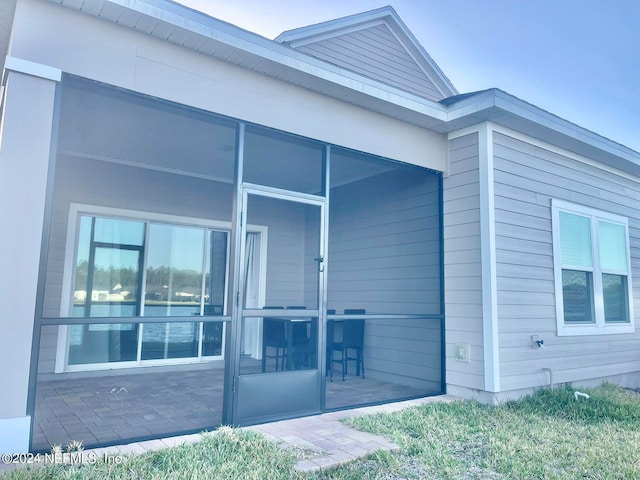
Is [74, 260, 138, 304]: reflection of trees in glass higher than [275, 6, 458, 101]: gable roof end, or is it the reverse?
[275, 6, 458, 101]: gable roof end

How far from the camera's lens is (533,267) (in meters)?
5.07

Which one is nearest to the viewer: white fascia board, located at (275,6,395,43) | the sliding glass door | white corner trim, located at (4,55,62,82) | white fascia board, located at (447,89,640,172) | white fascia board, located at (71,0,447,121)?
white corner trim, located at (4,55,62,82)

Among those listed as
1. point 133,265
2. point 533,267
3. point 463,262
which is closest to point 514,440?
point 463,262

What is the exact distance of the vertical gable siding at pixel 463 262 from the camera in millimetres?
4715

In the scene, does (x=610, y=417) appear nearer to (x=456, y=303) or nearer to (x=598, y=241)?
(x=456, y=303)

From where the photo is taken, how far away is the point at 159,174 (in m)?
6.56

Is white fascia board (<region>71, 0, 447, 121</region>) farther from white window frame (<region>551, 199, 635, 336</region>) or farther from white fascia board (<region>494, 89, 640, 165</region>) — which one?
white window frame (<region>551, 199, 635, 336</region>)

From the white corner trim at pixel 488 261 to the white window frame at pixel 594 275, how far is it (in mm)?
1179

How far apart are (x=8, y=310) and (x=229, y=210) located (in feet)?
15.2

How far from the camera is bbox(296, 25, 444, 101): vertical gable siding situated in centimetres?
656

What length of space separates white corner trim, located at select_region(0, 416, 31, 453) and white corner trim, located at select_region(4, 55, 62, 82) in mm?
2084

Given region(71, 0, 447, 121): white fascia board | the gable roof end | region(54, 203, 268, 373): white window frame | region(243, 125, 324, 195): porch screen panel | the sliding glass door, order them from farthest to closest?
the gable roof end → the sliding glass door → region(54, 203, 268, 373): white window frame → region(243, 125, 324, 195): porch screen panel → region(71, 0, 447, 121): white fascia board

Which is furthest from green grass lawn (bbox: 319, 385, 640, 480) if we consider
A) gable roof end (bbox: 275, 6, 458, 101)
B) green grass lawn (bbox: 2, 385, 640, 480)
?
gable roof end (bbox: 275, 6, 458, 101)

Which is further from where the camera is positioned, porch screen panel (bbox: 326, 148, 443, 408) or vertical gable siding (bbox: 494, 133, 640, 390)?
porch screen panel (bbox: 326, 148, 443, 408)
